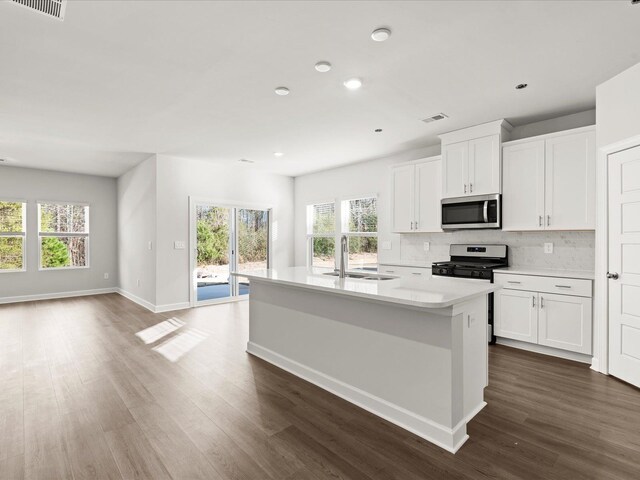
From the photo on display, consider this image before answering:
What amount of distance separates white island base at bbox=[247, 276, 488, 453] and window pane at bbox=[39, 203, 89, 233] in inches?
260

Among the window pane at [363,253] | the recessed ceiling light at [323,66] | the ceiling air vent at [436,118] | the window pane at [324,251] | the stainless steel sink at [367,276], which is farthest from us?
the window pane at [324,251]

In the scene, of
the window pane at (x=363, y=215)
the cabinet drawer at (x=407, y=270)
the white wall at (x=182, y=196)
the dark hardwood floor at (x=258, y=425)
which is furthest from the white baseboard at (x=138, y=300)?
the cabinet drawer at (x=407, y=270)

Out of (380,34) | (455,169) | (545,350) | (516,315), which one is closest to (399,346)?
(380,34)

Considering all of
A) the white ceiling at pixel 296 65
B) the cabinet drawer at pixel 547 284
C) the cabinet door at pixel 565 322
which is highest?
the white ceiling at pixel 296 65

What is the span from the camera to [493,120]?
13.2ft

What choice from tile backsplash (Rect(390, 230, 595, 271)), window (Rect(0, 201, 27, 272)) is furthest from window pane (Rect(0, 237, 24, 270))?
tile backsplash (Rect(390, 230, 595, 271))

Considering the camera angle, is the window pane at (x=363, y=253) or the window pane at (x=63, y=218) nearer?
the window pane at (x=363, y=253)

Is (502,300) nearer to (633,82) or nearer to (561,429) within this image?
(561,429)

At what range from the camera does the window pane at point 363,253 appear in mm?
6035

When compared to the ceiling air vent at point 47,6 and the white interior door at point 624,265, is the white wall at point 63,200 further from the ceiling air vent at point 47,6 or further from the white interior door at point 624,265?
the white interior door at point 624,265

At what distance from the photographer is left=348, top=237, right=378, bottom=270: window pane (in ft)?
19.8

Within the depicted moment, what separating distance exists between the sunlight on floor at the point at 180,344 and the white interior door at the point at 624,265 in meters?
4.19

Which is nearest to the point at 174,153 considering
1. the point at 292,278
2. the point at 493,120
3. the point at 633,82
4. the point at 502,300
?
the point at 292,278

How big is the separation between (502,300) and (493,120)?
7.04ft
